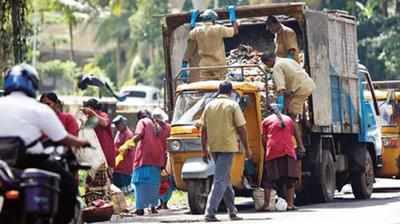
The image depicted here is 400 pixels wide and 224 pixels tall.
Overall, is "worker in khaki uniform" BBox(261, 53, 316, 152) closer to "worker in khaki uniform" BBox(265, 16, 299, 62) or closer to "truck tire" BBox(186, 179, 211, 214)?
"worker in khaki uniform" BBox(265, 16, 299, 62)

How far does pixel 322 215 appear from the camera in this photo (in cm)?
1772

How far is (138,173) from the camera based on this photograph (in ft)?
67.5

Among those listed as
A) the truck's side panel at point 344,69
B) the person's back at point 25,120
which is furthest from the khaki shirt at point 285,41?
the person's back at point 25,120

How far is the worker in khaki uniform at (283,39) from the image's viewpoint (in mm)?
20812

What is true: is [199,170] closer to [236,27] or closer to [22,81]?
[236,27]

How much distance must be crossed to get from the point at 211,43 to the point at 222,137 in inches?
148

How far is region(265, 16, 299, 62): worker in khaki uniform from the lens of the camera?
68.3ft

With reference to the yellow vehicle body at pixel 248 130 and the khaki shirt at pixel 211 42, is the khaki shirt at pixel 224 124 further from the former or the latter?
the khaki shirt at pixel 211 42

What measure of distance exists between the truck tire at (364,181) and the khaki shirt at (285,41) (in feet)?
10.6

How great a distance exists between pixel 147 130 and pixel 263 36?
3518 mm

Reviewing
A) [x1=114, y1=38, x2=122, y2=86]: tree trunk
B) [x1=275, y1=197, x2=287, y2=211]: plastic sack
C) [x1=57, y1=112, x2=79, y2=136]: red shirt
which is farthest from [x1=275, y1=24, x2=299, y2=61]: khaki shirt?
[x1=114, y1=38, x2=122, y2=86]: tree trunk

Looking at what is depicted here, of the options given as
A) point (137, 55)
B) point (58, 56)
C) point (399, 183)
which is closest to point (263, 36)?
point (399, 183)

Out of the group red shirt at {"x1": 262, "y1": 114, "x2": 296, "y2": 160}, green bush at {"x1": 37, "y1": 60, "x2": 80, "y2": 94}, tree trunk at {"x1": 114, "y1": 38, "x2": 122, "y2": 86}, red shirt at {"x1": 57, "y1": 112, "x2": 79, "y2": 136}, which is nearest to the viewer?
red shirt at {"x1": 57, "y1": 112, "x2": 79, "y2": 136}

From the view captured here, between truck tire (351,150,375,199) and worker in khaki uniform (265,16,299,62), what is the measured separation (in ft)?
10.4
